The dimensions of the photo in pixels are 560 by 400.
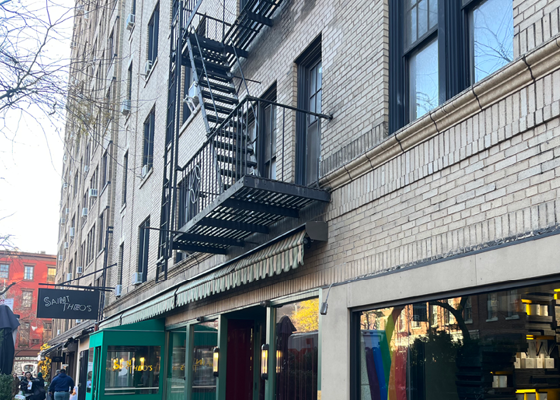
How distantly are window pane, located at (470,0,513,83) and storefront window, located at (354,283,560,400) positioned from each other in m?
2.15

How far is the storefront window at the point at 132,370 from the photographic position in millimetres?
15836

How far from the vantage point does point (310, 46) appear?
31.1ft

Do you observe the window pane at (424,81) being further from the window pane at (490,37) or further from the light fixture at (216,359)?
the light fixture at (216,359)

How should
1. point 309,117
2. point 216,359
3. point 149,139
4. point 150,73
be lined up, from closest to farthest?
1. point 309,117
2. point 216,359
3. point 149,139
4. point 150,73

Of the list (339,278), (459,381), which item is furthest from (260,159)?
(459,381)

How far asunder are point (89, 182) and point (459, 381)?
30350mm

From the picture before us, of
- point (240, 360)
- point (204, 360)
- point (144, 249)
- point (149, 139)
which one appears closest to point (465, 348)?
point (240, 360)

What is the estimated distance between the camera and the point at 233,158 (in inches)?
384

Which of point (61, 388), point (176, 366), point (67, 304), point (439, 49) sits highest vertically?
point (439, 49)

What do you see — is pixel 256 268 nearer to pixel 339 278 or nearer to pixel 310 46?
pixel 339 278

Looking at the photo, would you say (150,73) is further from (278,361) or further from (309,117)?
(278,361)

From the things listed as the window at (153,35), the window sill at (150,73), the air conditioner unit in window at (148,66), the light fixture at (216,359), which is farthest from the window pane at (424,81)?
the air conditioner unit in window at (148,66)

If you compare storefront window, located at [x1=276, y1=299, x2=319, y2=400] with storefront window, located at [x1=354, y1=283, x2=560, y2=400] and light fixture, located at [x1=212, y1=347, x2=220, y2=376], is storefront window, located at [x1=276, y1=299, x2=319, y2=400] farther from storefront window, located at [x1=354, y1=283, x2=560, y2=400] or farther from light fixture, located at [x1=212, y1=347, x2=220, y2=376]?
light fixture, located at [x1=212, y1=347, x2=220, y2=376]

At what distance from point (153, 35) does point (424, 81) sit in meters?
15.8
